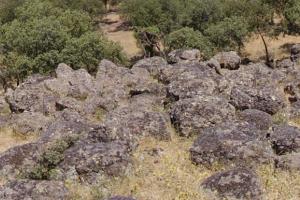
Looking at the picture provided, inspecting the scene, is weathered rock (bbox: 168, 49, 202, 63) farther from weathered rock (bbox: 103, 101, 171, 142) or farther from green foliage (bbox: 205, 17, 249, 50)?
weathered rock (bbox: 103, 101, 171, 142)

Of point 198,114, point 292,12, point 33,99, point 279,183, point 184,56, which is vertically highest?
point 279,183

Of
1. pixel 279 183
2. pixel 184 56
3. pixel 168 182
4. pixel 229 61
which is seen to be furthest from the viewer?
pixel 184 56

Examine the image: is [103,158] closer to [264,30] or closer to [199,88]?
[199,88]

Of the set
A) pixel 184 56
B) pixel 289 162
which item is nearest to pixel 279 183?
pixel 289 162

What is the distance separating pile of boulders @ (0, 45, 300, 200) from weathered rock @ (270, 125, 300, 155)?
0.04 meters

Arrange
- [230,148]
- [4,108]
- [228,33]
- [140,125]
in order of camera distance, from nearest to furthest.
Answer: [230,148] → [140,125] → [4,108] → [228,33]

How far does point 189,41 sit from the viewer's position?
62062 mm

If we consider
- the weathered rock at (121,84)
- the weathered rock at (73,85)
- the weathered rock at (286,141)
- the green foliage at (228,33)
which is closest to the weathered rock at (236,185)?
the weathered rock at (286,141)

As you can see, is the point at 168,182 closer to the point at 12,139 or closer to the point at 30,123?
the point at 30,123

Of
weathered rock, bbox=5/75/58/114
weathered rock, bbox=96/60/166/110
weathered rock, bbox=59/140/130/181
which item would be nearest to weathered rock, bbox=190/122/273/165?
weathered rock, bbox=59/140/130/181

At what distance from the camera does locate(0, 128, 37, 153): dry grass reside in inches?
1230

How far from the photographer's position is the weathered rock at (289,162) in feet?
73.0

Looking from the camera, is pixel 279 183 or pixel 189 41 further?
pixel 189 41

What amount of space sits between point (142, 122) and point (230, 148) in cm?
567
